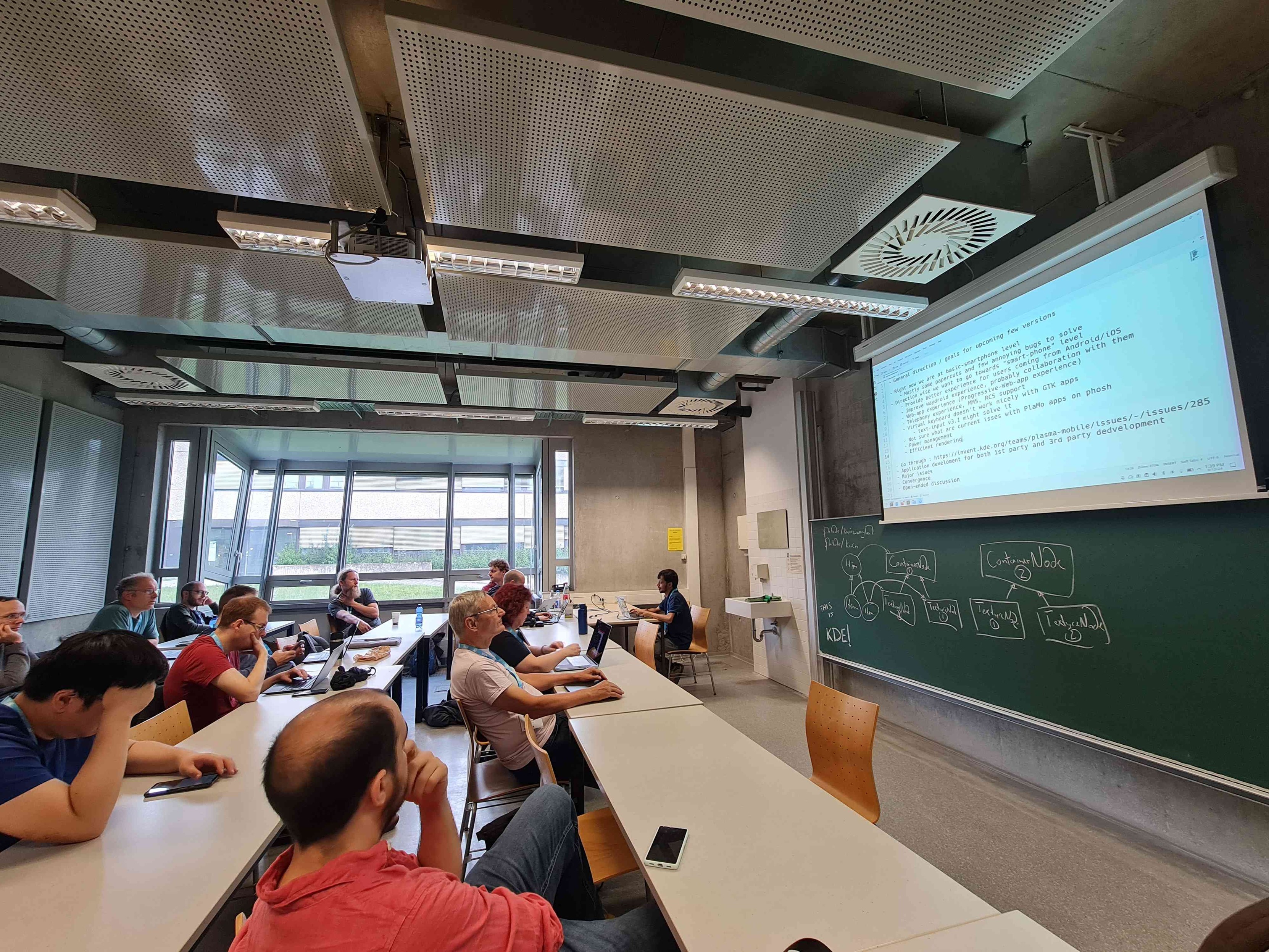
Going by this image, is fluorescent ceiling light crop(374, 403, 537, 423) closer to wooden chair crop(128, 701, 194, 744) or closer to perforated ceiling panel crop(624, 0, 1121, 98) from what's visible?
wooden chair crop(128, 701, 194, 744)

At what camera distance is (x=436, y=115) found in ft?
6.49

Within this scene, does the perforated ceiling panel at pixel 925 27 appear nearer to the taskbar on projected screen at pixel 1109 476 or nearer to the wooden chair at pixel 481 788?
the taskbar on projected screen at pixel 1109 476

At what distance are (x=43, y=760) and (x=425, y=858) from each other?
Result: 3.78ft

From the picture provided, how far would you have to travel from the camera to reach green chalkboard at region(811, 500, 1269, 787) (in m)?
2.22

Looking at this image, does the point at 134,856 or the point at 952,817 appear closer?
the point at 134,856

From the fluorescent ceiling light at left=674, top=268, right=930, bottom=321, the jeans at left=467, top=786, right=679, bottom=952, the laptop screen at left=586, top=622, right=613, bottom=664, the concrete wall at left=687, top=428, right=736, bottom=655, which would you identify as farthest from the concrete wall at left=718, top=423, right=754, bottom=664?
the jeans at left=467, top=786, right=679, bottom=952

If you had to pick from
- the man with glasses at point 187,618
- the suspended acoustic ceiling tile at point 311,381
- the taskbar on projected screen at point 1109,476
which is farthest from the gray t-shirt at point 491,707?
the man with glasses at point 187,618

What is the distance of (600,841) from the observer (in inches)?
76.6

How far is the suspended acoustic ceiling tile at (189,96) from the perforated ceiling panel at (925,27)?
1.21m

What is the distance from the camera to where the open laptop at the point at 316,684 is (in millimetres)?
2891

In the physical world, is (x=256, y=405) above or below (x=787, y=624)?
above

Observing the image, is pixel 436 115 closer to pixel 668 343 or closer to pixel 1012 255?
pixel 668 343

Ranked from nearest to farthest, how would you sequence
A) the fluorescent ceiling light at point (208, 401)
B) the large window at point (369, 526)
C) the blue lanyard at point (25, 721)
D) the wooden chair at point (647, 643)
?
the blue lanyard at point (25, 721)
the wooden chair at point (647, 643)
the fluorescent ceiling light at point (208, 401)
the large window at point (369, 526)

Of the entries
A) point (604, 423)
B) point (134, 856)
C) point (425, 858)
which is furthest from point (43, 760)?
point (604, 423)
